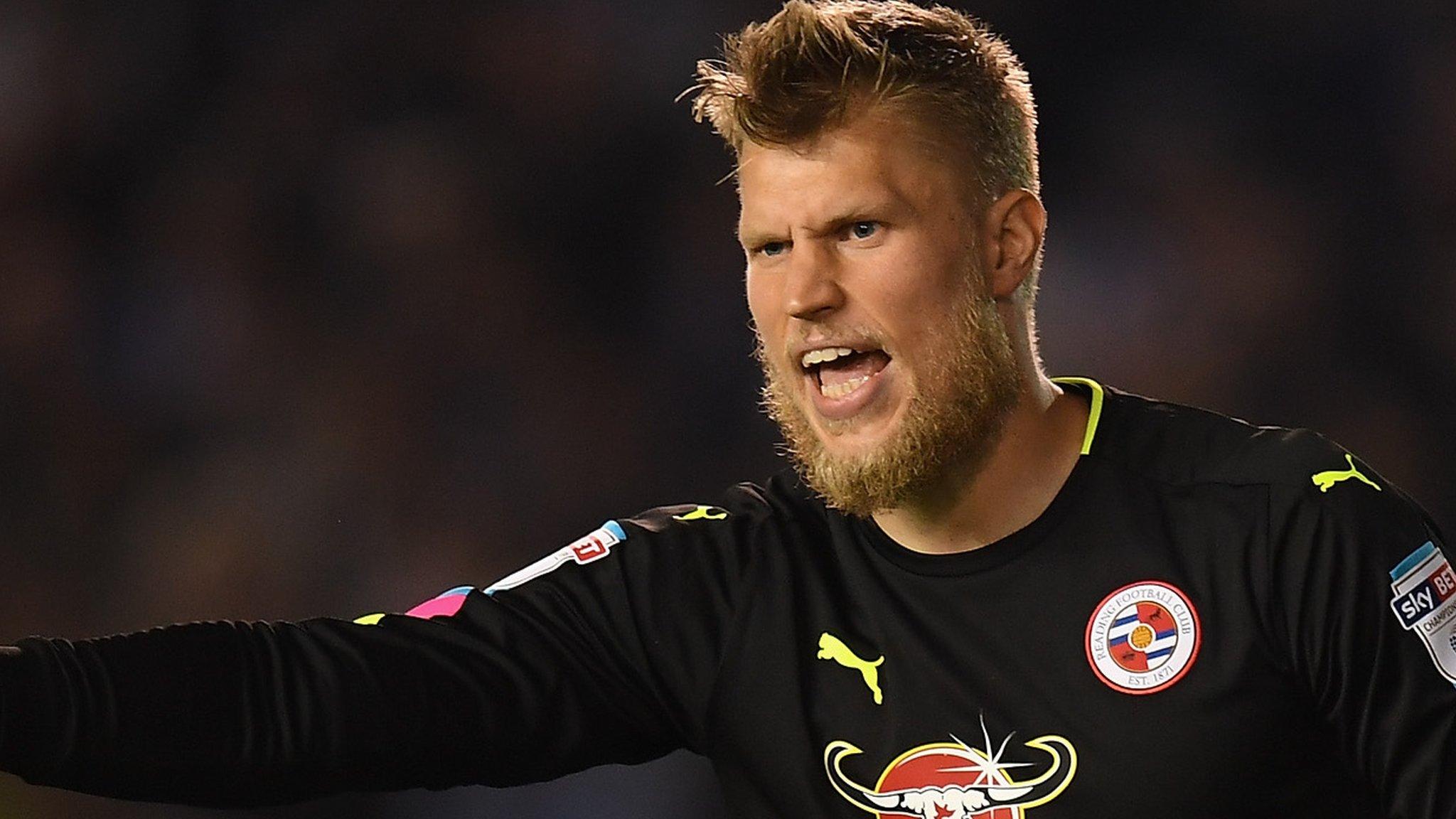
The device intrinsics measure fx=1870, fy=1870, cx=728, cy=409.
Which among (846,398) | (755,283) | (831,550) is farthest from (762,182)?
(831,550)

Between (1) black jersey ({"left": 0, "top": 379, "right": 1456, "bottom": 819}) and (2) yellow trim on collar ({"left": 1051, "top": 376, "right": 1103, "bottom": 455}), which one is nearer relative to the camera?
(1) black jersey ({"left": 0, "top": 379, "right": 1456, "bottom": 819})

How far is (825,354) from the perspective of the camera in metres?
2.52

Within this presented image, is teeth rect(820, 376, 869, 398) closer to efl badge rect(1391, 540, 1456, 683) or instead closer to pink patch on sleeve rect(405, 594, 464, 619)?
pink patch on sleeve rect(405, 594, 464, 619)

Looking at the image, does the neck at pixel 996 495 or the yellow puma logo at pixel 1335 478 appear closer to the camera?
the yellow puma logo at pixel 1335 478

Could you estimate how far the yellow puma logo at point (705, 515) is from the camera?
2764 mm

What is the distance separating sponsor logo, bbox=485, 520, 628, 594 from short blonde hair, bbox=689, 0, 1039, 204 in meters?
0.59

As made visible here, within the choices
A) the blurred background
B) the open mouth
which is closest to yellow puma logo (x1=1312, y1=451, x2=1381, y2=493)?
the open mouth

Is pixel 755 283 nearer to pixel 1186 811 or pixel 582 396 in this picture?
pixel 1186 811

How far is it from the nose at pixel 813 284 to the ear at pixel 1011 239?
0.26 m

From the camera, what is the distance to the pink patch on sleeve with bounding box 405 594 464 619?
265cm

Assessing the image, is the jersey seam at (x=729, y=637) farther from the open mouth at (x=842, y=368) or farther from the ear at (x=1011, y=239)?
the ear at (x=1011, y=239)

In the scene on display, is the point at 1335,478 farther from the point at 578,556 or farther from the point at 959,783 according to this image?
the point at 578,556

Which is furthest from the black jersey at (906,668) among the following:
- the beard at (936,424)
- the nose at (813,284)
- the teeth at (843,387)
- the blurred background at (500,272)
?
the blurred background at (500,272)

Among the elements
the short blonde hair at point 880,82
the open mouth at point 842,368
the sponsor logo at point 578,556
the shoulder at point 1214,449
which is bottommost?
the sponsor logo at point 578,556
